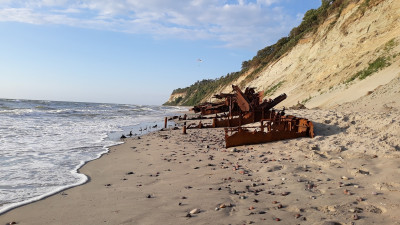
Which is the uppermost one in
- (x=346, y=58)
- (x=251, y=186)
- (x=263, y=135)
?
(x=346, y=58)

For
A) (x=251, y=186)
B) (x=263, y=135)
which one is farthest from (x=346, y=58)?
(x=251, y=186)

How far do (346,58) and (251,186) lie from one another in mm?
19822

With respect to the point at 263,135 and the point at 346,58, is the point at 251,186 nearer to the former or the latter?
the point at 263,135

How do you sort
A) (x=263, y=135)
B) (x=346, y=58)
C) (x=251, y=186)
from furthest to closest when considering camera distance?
1. (x=346, y=58)
2. (x=263, y=135)
3. (x=251, y=186)

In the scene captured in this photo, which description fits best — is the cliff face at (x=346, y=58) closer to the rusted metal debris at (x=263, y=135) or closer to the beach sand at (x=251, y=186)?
the rusted metal debris at (x=263, y=135)

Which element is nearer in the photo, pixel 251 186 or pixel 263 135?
pixel 251 186

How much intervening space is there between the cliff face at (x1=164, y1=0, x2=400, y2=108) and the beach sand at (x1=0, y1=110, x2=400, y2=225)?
334 inches

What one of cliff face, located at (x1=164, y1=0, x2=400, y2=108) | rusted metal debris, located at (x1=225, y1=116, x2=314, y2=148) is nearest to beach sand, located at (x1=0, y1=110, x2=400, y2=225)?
rusted metal debris, located at (x1=225, y1=116, x2=314, y2=148)

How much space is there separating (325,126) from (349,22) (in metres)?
20.1

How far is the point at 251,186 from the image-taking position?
15.5 feet

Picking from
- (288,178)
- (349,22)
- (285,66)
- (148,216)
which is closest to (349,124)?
(288,178)

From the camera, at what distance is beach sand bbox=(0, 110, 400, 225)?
11.7 feet

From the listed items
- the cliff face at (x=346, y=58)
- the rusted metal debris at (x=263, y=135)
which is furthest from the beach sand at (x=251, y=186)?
the cliff face at (x=346, y=58)

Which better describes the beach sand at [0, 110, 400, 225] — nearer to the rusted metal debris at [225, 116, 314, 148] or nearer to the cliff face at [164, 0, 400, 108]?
the rusted metal debris at [225, 116, 314, 148]
